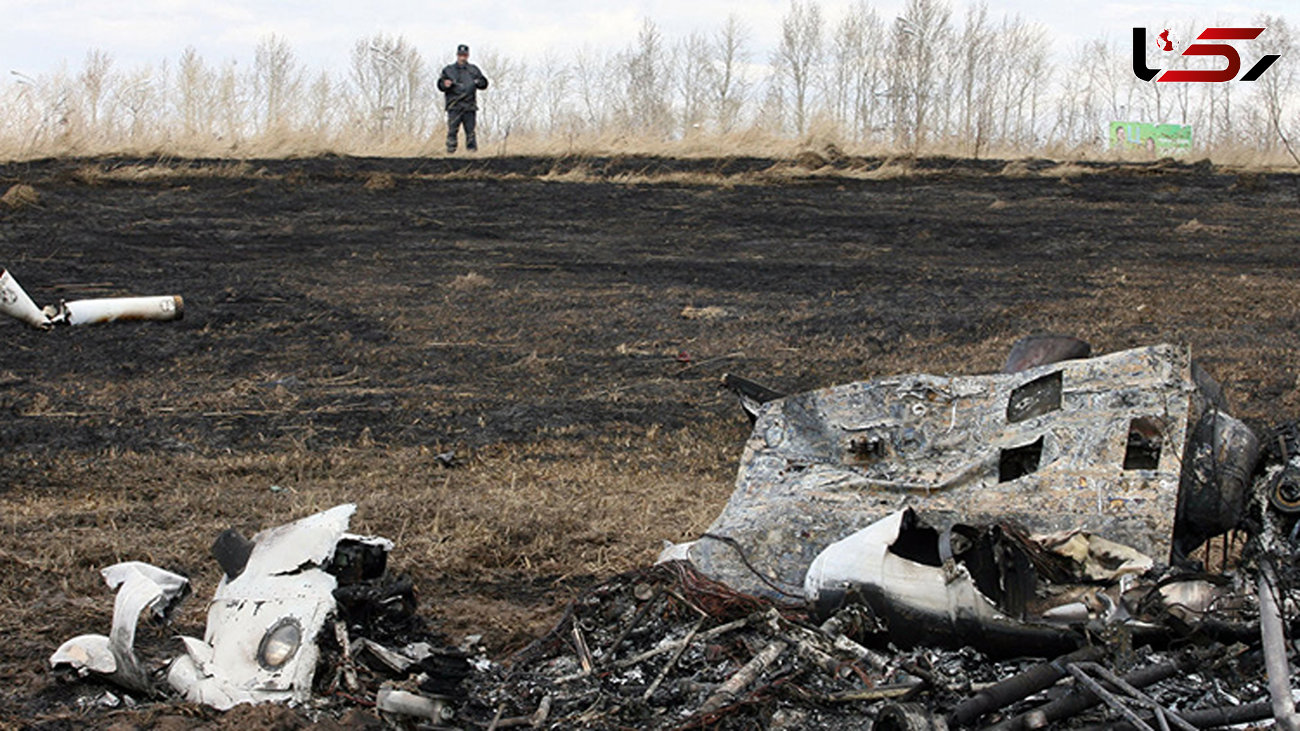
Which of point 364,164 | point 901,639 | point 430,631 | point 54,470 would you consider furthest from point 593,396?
point 364,164

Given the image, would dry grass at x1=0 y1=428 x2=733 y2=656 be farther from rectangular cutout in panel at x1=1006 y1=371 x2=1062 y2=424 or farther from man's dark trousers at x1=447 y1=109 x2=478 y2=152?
man's dark trousers at x1=447 y1=109 x2=478 y2=152

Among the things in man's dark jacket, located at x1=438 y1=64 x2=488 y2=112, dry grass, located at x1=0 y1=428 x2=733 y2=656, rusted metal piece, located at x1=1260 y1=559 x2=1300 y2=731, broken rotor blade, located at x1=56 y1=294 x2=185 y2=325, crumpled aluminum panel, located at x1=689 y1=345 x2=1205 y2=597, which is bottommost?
dry grass, located at x1=0 y1=428 x2=733 y2=656

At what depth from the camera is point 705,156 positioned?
65.2 ft

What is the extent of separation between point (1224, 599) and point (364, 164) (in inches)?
652

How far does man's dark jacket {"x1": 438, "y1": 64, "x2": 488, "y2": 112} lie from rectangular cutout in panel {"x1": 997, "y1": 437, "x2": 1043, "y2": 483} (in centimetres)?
1555

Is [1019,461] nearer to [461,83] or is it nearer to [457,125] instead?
[461,83]

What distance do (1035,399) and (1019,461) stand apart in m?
0.38

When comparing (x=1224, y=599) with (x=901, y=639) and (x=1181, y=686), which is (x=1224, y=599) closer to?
(x=1181, y=686)

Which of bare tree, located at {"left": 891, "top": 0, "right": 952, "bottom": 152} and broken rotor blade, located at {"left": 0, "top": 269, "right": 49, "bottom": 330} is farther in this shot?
bare tree, located at {"left": 891, "top": 0, "right": 952, "bottom": 152}

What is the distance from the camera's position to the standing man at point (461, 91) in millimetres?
19797

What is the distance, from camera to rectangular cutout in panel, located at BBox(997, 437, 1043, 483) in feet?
17.9

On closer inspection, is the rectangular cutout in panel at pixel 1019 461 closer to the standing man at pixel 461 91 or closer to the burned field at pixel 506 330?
the burned field at pixel 506 330

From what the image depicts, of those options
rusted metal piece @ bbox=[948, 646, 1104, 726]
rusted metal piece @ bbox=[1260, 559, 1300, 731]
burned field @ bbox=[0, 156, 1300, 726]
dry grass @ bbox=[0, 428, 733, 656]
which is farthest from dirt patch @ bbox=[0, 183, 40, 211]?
rusted metal piece @ bbox=[1260, 559, 1300, 731]

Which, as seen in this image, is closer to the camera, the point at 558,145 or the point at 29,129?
the point at 29,129
